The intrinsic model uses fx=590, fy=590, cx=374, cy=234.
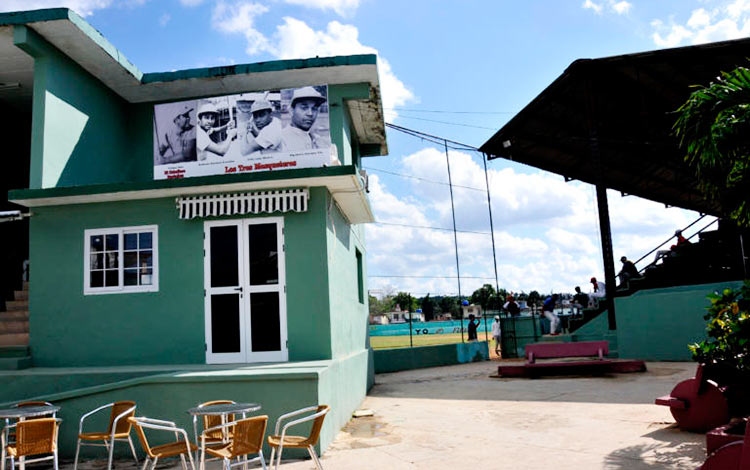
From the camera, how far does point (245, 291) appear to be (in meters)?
8.70

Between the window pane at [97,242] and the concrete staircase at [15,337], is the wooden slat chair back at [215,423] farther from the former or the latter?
the concrete staircase at [15,337]

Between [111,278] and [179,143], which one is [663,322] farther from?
[111,278]

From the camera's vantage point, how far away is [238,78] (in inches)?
446

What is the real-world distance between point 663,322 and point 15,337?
14601 mm

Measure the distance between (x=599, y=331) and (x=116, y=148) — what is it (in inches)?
582

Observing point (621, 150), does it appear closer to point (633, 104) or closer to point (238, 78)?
point (633, 104)

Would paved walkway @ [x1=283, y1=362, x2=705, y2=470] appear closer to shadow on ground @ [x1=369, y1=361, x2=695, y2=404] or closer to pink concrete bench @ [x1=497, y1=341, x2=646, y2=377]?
shadow on ground @ [x1=369, y1=361, x2=695, y2=404]

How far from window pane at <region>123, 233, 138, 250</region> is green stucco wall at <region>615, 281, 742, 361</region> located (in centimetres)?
1285

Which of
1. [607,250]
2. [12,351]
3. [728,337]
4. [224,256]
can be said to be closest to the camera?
[728,337]

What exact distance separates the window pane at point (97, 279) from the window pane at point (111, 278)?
7 centimetres

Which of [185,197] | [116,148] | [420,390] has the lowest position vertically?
[420,390]

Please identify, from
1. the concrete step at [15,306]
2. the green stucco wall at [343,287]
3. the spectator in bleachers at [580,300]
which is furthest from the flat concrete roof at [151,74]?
the spectator in bleachers at [580,300]

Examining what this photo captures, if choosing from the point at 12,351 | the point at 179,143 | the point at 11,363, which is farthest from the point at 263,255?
the point at 12,351

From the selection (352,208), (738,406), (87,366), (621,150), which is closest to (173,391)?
(87,366)
